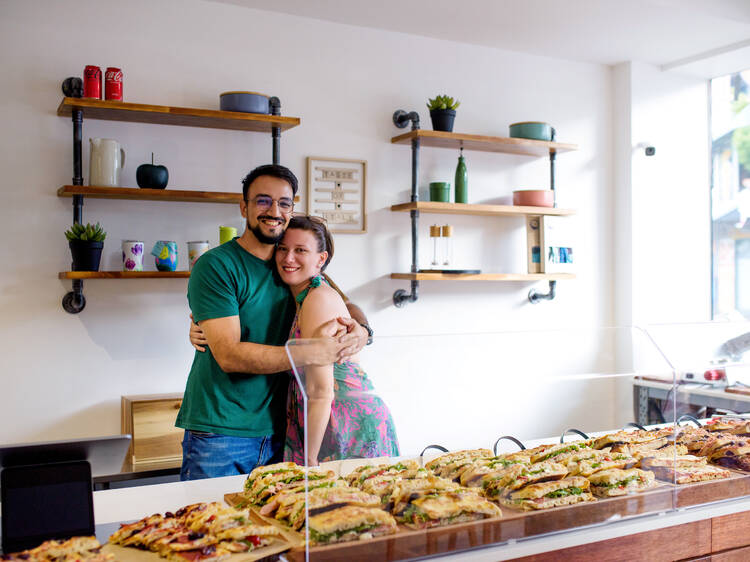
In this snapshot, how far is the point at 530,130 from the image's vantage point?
154 inches

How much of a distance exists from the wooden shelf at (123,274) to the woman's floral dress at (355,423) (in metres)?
1.69

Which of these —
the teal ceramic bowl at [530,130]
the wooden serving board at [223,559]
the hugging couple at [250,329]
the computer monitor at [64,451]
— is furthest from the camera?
the teal ceramic bowl at [530,130]

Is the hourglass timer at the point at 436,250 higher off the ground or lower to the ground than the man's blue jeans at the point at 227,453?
higher

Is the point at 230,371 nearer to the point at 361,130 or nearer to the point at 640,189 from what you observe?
the point at 361,130

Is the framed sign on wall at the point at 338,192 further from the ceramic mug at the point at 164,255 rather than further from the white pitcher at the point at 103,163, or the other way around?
the white pitcher at the point at 103,163

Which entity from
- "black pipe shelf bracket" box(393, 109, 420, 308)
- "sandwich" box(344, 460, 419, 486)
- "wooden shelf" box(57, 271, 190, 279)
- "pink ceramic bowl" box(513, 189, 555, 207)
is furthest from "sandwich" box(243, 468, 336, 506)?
"pink ceramic bowl" box(513, 189, 555, 207)

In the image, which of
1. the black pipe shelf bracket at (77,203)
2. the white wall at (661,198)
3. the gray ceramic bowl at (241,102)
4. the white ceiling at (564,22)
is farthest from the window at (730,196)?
the black pipe shelf bracket at (77,203)

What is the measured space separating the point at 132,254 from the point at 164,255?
0.43 ft

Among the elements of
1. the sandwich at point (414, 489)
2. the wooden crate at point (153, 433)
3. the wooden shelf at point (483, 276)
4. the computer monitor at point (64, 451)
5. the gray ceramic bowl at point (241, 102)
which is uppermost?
the gray ceramic bowl at point (241, 102)

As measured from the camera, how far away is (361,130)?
3658 mm

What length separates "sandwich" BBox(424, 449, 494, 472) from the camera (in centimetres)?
140

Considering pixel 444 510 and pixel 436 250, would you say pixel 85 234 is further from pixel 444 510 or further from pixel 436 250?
pixel 444 510

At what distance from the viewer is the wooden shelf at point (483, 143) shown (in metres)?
3.59

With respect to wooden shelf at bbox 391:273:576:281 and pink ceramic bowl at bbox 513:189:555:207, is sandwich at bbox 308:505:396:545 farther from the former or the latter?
pink ceramic bowl at bbox 513:189:555:207
